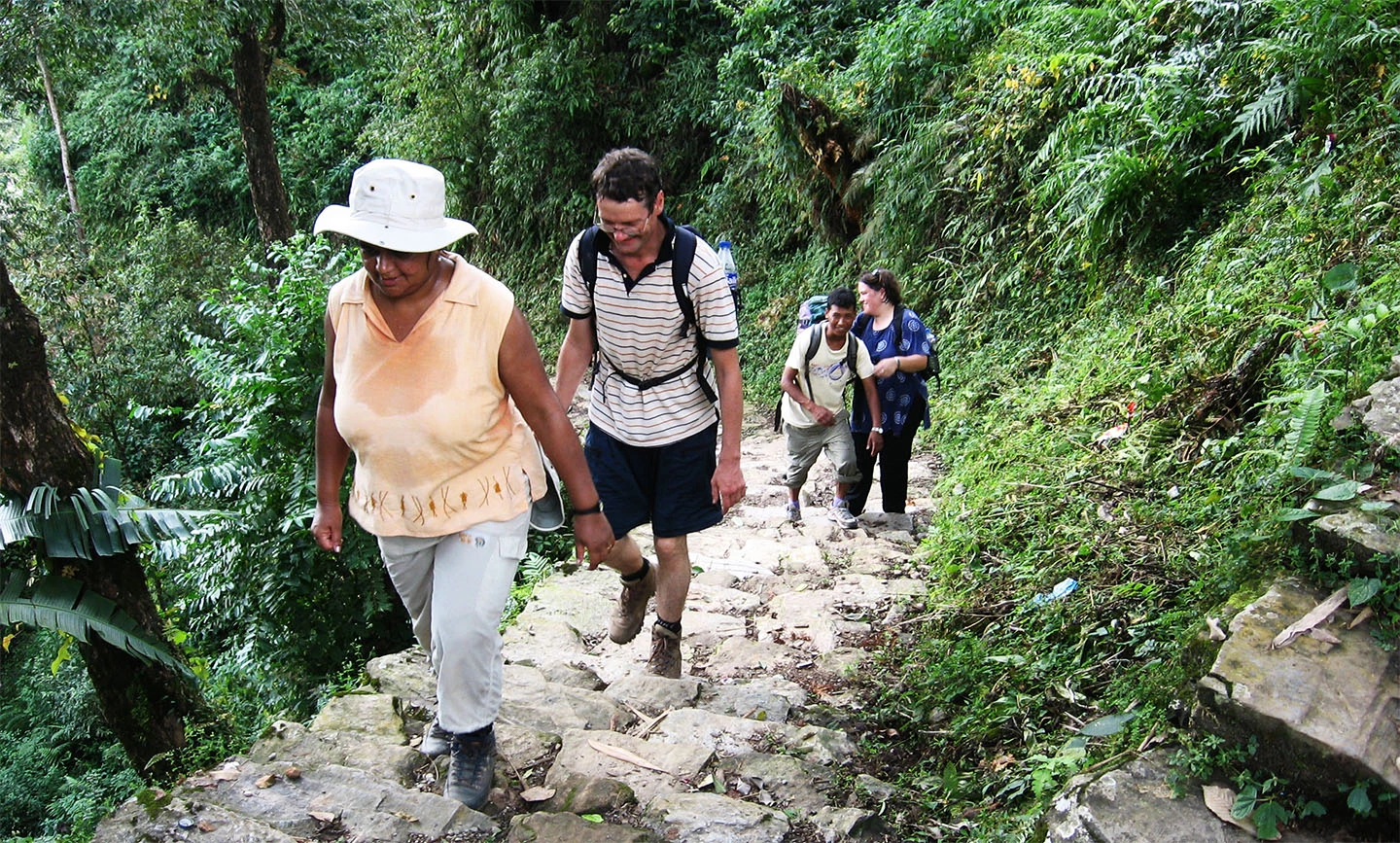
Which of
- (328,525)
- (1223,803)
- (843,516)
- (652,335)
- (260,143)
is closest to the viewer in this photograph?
(1223,803)

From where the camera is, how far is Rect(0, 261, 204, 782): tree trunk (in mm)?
A: 5188

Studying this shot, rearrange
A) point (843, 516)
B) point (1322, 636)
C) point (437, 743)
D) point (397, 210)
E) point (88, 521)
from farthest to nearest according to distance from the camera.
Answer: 1. point (843, 516)
2. point (88, 521)
3. point (437, 743)
4. point (397, 210)
5. point (1322, 636)

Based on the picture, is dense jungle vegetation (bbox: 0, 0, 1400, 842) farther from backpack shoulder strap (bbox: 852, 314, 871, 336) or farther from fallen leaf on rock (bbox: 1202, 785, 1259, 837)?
backpack shoulder strap (bbox: 852, 314, 871, 336)

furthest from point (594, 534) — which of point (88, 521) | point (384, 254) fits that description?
point (88, 521)

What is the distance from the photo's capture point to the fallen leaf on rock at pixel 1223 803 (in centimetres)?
250

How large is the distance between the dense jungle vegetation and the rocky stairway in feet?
1.12

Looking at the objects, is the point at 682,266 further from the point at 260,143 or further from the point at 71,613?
the point at 260,143

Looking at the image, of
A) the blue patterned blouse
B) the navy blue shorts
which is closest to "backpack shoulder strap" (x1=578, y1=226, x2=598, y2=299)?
the navy blue shorts

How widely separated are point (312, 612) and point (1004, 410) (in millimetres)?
5043

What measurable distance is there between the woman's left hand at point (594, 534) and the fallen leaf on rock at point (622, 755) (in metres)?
0.68

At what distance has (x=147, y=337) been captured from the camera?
14789 mm

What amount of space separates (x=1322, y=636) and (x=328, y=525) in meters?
2.96

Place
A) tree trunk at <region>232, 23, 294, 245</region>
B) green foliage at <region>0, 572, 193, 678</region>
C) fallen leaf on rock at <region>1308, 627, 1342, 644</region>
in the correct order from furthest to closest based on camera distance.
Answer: tree trunk at <region>232, 23, 294, 245</region>, green foliage at <region>0, 572, 193, 678</region>, fallen leaf on rock at <region>1308, 627, 1342, 644</region>

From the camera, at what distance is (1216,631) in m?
3.00
